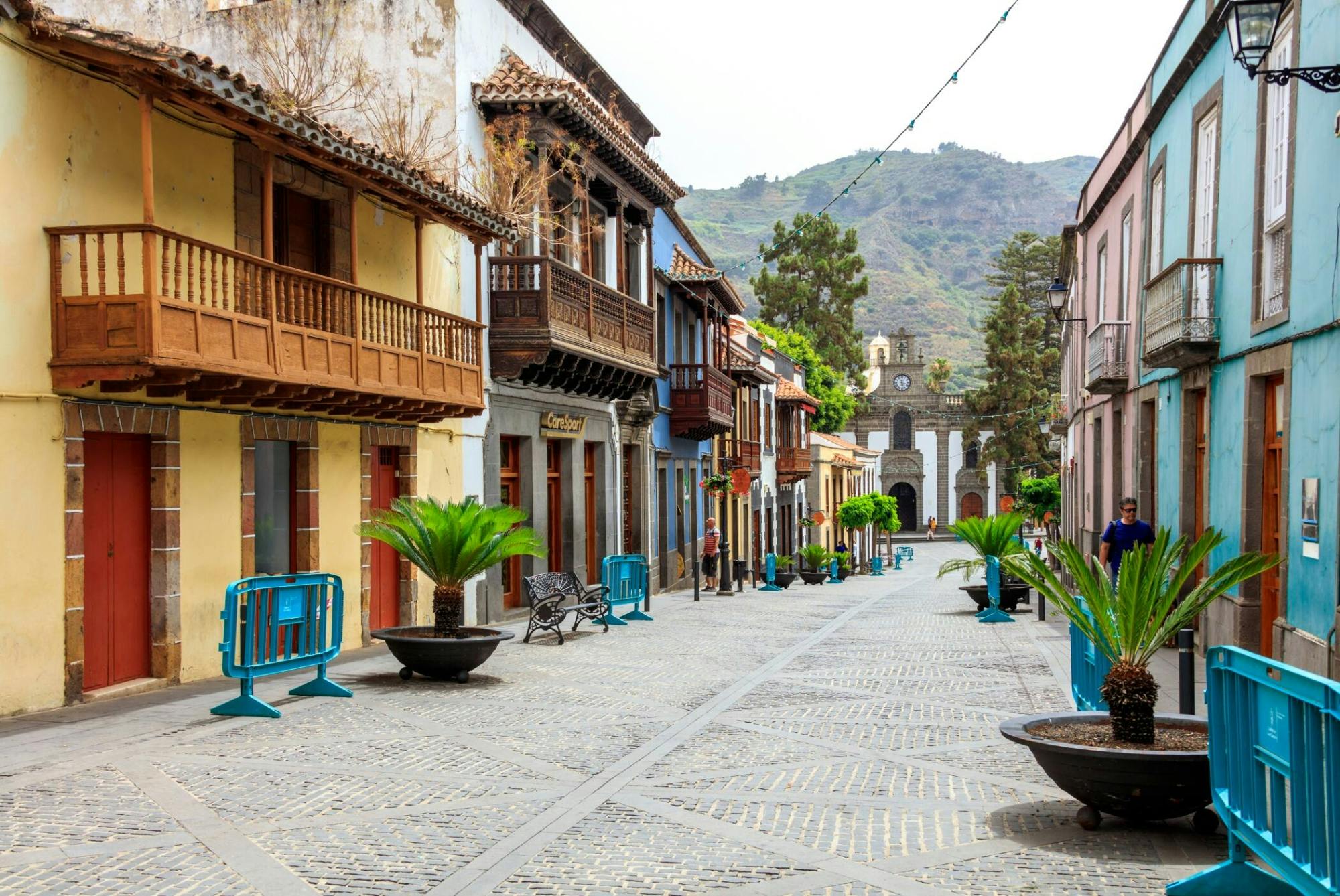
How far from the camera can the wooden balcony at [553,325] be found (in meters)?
18.2

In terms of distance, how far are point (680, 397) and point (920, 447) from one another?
60611 millimetres

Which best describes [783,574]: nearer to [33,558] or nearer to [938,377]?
[33,558]

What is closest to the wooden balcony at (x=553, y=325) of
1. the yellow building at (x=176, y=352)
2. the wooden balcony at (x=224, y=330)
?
the yellow building at (x=176, y=352)

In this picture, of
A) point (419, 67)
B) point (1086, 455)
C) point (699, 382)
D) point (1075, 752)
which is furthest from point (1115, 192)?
point (1075, 752)

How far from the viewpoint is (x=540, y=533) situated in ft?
65.3

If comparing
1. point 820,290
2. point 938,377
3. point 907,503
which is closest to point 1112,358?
point 820,290

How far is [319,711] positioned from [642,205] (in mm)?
15037

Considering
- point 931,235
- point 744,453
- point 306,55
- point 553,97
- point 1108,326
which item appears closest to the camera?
point 306,55

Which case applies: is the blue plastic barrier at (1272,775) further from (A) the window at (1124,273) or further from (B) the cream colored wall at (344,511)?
(A) the window at (1124,273)

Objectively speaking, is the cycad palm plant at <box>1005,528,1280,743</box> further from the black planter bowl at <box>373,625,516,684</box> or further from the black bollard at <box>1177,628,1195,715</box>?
the black planter bowl at <box>373,625,516,684</box>

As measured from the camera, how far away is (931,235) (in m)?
184

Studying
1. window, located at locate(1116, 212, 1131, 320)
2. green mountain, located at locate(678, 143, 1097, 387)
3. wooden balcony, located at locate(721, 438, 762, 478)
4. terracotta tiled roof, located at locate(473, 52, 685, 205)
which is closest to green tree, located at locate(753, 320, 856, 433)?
wooden balcony, located at locate(721, 438, 762, 478)

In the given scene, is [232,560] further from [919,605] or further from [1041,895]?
[919,605]

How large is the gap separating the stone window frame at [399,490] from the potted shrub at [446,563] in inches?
103
